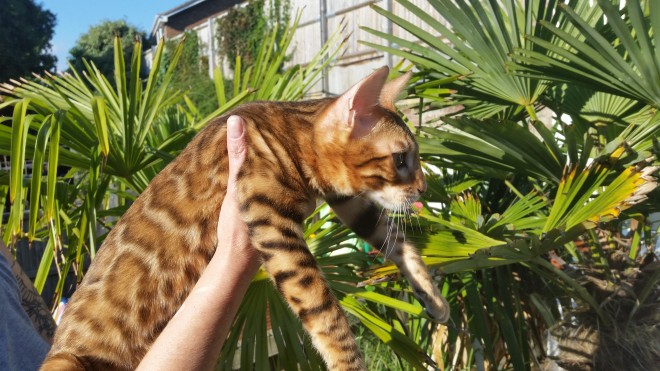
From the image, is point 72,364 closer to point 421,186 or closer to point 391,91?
point 421,186

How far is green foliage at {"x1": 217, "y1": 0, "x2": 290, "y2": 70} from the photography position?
1988cm

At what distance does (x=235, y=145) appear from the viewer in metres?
1.83

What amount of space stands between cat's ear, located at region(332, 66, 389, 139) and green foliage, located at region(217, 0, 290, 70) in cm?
1779

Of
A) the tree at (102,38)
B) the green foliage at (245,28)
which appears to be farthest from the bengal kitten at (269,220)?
the tree at (102,38)

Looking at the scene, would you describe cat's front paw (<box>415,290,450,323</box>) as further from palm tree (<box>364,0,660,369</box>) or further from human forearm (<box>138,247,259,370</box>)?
human forearm (<box>138,247,259,370</box>)

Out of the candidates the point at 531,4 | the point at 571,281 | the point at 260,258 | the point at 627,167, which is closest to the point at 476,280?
the point at 571,281

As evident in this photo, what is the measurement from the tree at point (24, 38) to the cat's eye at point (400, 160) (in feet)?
81.1

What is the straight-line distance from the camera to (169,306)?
1866mm

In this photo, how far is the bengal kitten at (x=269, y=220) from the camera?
5.93 feet

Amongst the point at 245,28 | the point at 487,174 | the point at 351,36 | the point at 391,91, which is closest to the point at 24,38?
the point at 245,28

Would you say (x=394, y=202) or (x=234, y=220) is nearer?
(x=234, y=220)

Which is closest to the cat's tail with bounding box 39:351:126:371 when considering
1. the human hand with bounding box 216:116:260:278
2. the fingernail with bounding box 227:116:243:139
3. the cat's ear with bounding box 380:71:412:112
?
the human hand with bounding box 216:116:260:278

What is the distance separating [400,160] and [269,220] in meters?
0.59

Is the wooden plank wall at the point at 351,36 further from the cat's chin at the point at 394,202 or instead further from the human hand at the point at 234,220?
the human hand at the point at 234,220
